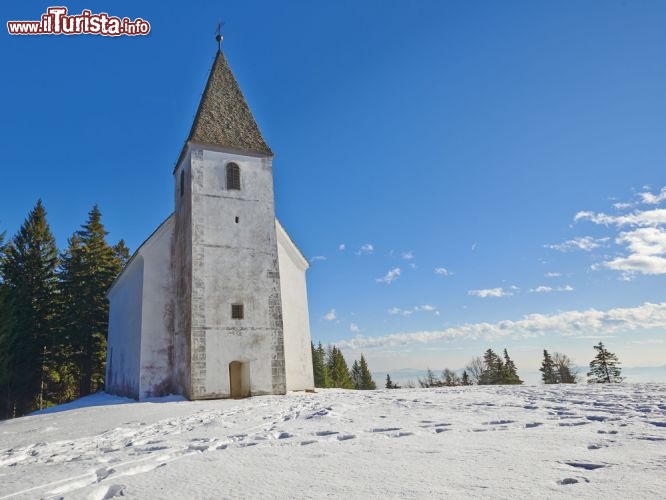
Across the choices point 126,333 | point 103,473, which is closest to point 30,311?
point 126,333

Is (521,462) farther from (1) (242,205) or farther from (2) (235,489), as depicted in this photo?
(1) (242,205)

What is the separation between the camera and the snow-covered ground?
3.51 meters

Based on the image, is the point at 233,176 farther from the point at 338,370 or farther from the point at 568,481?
the point at 338,370

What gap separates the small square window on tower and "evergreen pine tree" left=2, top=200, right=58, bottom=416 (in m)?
19.4

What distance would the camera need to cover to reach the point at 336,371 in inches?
2618

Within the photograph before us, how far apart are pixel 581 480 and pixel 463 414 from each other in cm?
460

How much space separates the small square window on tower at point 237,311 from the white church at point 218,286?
4cm

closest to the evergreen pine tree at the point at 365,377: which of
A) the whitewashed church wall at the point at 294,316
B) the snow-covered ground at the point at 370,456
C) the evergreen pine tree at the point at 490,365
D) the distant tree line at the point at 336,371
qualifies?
the distant tree line at the point at 336,371

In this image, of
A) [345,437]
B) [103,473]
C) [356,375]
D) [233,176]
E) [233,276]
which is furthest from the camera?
[356,375]

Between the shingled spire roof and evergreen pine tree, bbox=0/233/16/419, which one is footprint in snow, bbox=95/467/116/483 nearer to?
the shingled spire roof

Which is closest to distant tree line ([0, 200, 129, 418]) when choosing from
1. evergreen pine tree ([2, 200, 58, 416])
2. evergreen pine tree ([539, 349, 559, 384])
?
evergreen pine tree ([2, 200, 58, 416])

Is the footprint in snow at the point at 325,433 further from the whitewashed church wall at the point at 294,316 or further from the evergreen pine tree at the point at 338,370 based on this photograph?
the evergreen pine tree at the point at 338,370

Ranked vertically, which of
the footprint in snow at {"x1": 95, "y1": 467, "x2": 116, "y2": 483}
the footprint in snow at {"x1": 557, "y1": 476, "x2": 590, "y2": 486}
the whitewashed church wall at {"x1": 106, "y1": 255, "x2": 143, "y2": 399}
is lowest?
the footprint in snow at {"x1": 557, "y1": 476, "x2": 590, "y2": 486}

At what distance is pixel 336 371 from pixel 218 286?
174 ft
